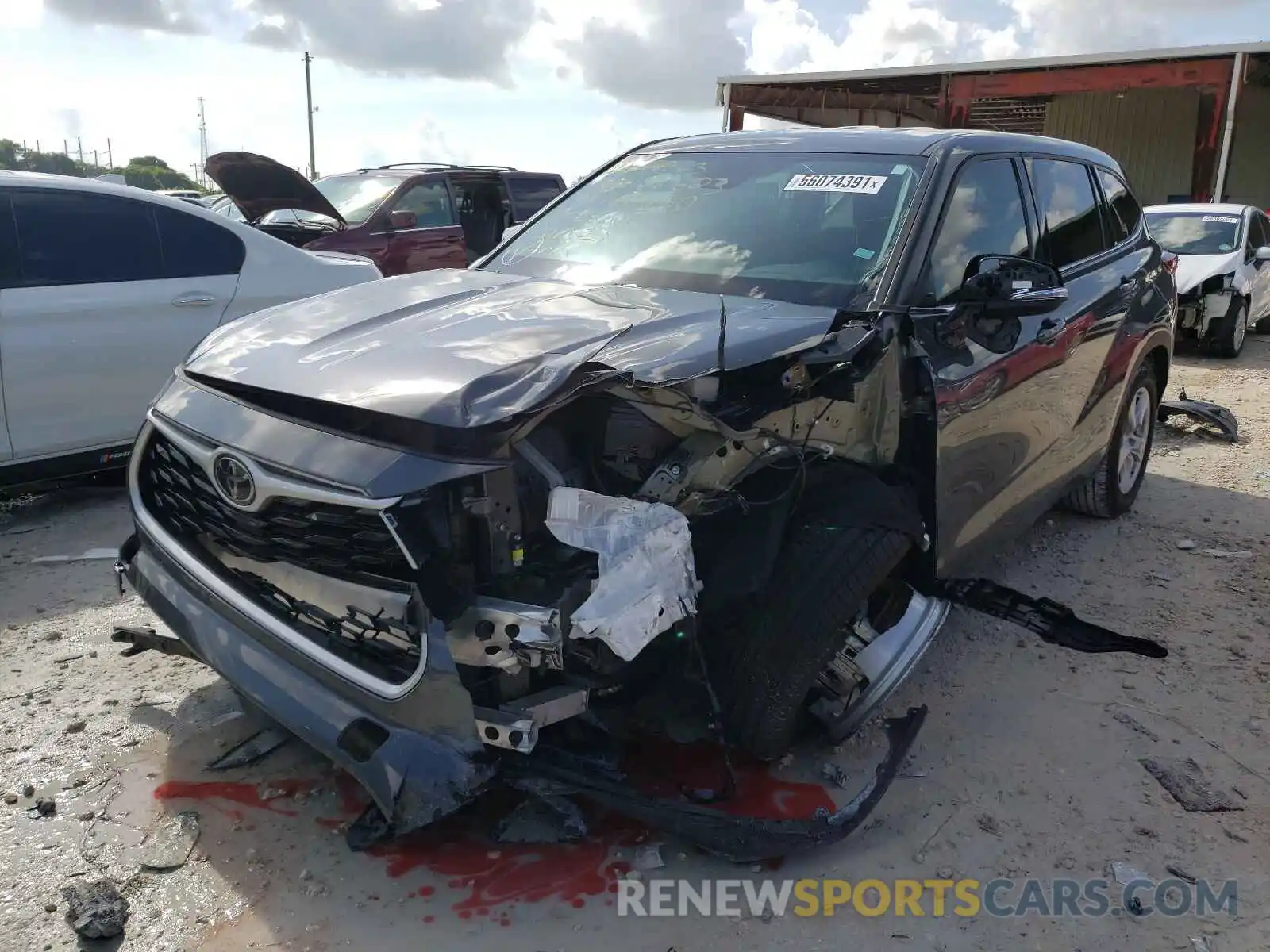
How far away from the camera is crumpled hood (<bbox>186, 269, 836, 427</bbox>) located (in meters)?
2.32

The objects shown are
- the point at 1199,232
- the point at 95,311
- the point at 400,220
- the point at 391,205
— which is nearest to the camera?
the point at 95,311

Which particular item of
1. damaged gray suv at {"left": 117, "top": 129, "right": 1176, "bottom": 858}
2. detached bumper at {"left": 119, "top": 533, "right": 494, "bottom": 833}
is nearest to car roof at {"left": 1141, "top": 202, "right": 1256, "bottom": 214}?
damaged gray suv at {"left": 117, "top": 129, "right": 1176, "bottom": 858}

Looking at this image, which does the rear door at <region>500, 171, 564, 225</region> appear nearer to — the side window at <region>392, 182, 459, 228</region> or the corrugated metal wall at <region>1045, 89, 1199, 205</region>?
the side window at <region>392, 182, 459, 228</region>

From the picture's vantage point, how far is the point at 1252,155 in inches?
869

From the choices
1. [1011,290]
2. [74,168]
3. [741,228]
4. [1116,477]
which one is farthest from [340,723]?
[74,168]

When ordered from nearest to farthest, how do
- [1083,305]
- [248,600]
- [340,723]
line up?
1. [340,723]
2. [248,600]
3. [1083,305]

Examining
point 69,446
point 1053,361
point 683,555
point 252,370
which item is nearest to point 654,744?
point 683,555

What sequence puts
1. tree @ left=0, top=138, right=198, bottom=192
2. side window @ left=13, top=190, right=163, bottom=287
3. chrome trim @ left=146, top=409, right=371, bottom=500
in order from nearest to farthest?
chrome trim @ left=146, top=409, right=371, bottom=500 < side window @ left=13, top=190, right=163, bottom=287 < tree @ left=0, top=138, right=198, bottom=192

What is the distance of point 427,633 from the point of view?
2193 millimetres

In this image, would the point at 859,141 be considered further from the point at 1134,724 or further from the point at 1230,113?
the point at 1230,113

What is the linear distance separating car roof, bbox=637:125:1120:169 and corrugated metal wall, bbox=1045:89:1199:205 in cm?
2077

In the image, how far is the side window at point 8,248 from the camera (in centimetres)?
462

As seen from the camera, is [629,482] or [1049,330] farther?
[1049,330]

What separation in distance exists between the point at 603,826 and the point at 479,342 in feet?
4.44
